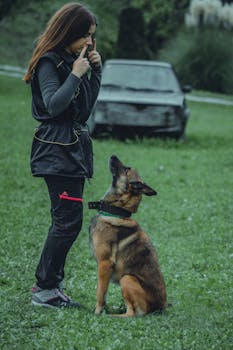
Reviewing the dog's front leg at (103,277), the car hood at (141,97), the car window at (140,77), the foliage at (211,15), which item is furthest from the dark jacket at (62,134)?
the foliage at (211,15)

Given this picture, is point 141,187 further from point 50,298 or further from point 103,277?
point 50,298

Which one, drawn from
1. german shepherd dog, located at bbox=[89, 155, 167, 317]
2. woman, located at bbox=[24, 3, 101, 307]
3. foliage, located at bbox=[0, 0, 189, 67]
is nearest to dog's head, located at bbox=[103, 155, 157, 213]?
german shepherd dog, located at bbox=[89, 155, 167, 317]

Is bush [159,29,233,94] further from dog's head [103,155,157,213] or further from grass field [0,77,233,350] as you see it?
dog's head [103,155,157,213]

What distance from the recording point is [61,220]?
5680 mm

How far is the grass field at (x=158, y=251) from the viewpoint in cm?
516

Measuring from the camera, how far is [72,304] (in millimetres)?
5906

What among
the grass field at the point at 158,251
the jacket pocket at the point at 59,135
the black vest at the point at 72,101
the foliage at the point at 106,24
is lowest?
the foliage at the point at 106,24

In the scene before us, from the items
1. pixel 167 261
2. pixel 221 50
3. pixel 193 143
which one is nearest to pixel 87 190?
pixel 167 261

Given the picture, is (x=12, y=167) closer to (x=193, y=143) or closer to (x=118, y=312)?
(x=193, y=143)

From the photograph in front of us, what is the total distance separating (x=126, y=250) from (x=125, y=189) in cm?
40

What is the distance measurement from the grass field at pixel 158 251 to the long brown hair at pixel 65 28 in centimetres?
163

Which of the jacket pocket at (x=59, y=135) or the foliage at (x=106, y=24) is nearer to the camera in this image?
the jacket pocket at (x=59, y=135)

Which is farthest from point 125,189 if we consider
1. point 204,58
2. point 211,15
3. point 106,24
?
point 106,24

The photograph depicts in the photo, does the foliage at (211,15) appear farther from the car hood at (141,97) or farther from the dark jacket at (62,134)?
the dark jacket at (62,134)
